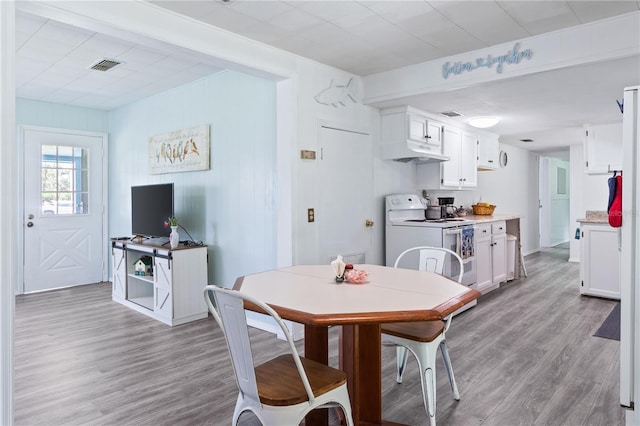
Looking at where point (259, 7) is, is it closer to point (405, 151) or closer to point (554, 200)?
point (405, 151)

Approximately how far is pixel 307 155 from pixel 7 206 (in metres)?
2.24

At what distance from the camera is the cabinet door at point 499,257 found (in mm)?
5238

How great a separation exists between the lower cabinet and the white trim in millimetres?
4290

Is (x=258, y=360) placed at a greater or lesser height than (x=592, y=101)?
lesser

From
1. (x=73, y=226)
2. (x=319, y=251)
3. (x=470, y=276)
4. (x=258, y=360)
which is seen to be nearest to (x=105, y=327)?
(x=258, y=360)

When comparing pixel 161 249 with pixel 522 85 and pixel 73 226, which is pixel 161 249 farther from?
pixel 522 85

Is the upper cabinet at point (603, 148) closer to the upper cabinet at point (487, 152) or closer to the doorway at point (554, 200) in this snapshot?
the upper cabinet at point (487, 152)

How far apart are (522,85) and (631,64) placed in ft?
2.60

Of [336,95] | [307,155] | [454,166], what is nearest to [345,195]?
[307,155]

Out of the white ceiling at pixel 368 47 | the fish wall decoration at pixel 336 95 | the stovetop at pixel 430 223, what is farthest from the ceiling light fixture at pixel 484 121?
the fish wall decoration at pixel 336 95

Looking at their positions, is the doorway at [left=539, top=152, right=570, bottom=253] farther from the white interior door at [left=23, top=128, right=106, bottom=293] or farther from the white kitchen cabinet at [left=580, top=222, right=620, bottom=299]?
the white interior door at [left=23, top=128, right=106, bottom=293]

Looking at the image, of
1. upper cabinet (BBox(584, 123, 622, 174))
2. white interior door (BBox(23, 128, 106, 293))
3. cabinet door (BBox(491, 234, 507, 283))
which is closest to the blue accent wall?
white interior door (BBox(23, 128, 106, 293))

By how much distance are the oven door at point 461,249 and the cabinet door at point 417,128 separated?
1.07 metres

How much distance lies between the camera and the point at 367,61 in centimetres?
377
